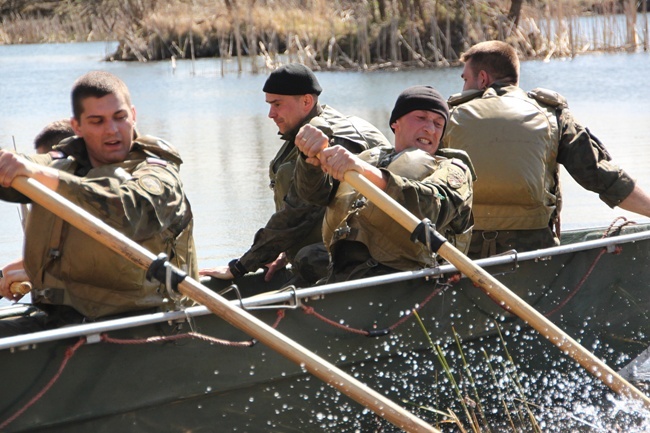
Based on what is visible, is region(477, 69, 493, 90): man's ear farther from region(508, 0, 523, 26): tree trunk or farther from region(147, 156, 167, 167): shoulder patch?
region(508, 0, 523, 26): tree trunk

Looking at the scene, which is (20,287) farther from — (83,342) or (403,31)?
(403,31)

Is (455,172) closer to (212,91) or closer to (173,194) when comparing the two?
(173,194)

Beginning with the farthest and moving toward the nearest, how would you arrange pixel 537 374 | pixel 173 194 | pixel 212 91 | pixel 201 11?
pixel 201 11 → pixel 212 91 → pixel 537 374 → pixel 173 194

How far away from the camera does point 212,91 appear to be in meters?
22.9

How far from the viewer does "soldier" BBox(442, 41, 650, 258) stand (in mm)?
5422

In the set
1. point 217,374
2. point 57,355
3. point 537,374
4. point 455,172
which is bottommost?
point 537,374

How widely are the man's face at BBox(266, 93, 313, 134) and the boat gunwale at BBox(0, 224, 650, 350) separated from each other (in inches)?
49.1

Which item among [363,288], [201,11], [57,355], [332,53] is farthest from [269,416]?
[201,11]

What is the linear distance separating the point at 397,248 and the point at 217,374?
101 cm

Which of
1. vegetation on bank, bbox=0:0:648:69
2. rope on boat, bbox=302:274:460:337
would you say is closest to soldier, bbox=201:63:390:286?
rope on boat, bbox=302:274:460:337

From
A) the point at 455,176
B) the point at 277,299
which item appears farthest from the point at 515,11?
the point at 277,299

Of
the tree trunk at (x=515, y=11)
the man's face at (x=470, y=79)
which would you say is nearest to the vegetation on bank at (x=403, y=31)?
the tree trunk at (x=515, y=11)

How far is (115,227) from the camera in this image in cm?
382

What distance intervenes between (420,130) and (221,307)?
1428mm
